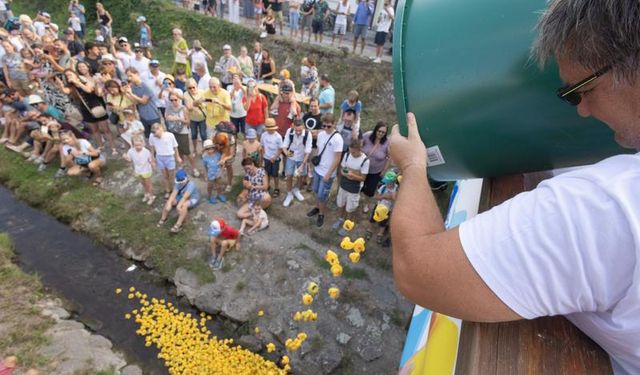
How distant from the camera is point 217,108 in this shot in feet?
27.1

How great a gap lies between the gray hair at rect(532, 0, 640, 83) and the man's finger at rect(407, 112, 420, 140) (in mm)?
532

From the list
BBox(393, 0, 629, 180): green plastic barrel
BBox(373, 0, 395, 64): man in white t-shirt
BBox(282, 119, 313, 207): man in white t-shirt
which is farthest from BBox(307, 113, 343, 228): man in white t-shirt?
BBox(373, 0, 395, 64): man in white t-shirt

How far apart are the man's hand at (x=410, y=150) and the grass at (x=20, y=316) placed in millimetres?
6362

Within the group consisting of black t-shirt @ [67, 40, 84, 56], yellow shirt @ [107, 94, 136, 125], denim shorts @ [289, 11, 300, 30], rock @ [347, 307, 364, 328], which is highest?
denim shorts @ [289, 11, 300, 30]

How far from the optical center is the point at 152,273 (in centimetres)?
752

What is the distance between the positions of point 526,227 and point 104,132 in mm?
10802

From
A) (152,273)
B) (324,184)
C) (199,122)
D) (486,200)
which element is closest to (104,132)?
(199,122)

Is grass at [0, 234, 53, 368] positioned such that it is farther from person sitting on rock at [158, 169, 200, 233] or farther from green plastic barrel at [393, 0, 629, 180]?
green plastic barrel at [393, 0, 629, 180]

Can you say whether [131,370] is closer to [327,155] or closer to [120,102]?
[327,155]

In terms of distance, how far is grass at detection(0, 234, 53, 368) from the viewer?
215 inches

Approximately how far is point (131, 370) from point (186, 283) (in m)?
1.70

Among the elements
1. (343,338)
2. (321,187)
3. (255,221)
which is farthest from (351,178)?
(343,338)

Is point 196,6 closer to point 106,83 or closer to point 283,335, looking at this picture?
point 106,83

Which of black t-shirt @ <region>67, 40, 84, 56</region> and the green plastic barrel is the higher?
the green plastic barrel
